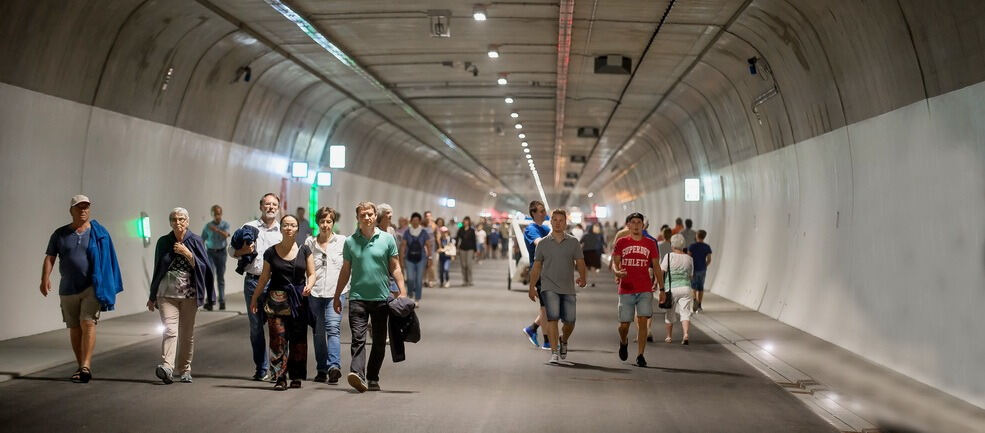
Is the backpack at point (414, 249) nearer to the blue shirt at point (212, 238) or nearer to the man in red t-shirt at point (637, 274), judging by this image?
the blue shirt at point (212, 238)

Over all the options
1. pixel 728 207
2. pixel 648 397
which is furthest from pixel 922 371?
pixel 728 207

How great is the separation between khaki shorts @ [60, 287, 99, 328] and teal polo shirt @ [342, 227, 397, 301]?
8.97ft

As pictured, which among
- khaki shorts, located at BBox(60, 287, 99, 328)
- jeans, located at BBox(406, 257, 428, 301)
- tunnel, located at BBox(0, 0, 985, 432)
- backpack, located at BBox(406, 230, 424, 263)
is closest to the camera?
tunnel, located at BBox(0, 0, 985, 432)

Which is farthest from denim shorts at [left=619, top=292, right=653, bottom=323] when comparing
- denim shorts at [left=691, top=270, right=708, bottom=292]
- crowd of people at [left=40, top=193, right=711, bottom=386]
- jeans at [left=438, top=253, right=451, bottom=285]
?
jeans at [left=438, top=253, right=451, bottom=285]

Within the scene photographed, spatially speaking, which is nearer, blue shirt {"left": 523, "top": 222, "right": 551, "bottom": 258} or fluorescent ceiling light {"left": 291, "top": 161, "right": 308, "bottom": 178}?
blue shirt {"left": 523, "top": 222, "right": 551, "bottom": 258}

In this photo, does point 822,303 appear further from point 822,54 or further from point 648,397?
point 648,397

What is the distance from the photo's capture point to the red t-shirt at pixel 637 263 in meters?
14.4

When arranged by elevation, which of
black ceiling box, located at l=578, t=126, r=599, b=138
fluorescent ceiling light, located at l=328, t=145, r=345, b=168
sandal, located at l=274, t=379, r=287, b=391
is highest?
black ceiling box, located at l=578, t=126, r=599, b=138

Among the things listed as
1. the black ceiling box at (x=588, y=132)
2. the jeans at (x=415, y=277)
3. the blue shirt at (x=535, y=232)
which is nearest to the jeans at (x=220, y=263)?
the jeans at (x=415, y=277)

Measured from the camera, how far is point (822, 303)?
17906mm

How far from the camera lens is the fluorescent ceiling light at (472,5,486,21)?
18381 millimetres

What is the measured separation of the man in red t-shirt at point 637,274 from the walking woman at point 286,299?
4.16m

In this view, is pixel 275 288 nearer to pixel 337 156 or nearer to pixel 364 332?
pixel 364 332

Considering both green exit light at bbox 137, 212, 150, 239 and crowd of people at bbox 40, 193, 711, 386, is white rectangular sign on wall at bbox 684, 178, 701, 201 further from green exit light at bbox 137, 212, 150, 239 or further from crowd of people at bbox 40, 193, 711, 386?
crowd of people at bbox 40, 193, 711, 386
